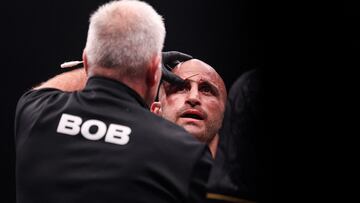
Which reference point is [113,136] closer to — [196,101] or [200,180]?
[200,180]

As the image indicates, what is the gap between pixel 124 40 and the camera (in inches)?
46.5

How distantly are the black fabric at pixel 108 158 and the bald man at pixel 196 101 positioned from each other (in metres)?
0.66

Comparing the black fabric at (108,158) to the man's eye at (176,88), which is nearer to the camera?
the black fabric at (108,158)

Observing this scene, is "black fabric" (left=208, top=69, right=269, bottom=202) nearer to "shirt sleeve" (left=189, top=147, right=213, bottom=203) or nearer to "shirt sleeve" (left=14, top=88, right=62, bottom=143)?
"shirt sleeve" (left=189, top=147, right=213, bottom=203)

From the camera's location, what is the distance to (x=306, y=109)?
29.4 inches

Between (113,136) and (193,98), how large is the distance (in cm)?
76

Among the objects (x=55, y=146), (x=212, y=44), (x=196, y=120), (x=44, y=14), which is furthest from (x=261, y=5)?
(x=44, y=14)

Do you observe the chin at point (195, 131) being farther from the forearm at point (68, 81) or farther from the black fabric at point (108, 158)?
the black fabric at point (108, 158)

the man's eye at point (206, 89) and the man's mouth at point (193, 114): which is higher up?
the man's eye at point (206, 89)

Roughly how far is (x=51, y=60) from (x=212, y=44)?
2.47ft

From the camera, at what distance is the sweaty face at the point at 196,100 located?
185 cm

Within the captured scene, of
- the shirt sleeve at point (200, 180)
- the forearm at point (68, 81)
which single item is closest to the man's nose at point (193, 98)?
the forearm at point (68, 81)

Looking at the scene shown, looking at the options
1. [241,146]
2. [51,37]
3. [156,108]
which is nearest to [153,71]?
[241,146]

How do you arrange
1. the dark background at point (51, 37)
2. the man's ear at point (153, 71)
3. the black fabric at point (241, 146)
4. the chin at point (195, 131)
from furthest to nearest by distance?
the dark background at point (51, 37) < the chin at point (195, 131) < the man's ear at point (153, 71) < the black fabric at point (241, 146)
